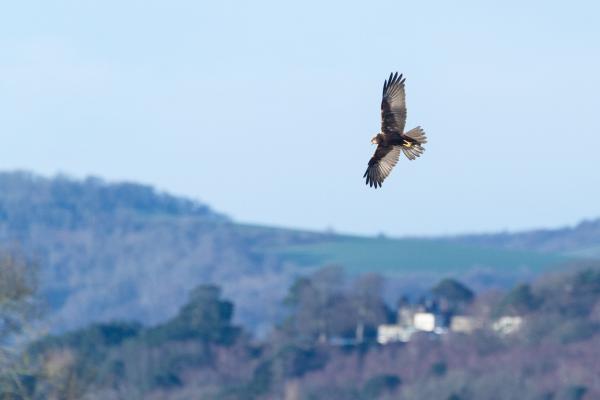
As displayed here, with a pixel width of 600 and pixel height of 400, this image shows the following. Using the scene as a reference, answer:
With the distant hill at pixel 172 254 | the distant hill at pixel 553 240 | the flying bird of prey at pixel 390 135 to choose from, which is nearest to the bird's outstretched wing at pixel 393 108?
the flying bird of prey at pixel 390 135

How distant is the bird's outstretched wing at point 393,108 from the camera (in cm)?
1739

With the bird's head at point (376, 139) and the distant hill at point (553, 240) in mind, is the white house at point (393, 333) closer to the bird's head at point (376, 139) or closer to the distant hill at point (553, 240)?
the distant hill at point (553, 240)

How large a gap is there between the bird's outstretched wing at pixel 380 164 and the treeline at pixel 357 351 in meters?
45.7

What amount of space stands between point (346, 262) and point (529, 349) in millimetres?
54198

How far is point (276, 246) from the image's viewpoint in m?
158

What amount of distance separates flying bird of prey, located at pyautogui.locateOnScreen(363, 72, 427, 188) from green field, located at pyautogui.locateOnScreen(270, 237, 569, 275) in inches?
4220

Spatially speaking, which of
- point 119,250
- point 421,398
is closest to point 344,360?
point 421,398

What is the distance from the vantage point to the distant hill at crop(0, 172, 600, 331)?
132875mm

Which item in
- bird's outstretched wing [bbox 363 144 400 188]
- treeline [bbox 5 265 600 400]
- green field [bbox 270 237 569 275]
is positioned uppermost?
green field [bbox 270 237 569 275]

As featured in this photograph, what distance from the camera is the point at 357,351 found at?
85.1 m

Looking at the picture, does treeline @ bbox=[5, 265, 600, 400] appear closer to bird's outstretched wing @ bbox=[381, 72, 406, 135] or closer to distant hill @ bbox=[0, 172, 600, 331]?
distant hill @ bbox=[0, 172, 600, 331]

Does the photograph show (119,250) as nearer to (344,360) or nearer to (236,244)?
(236,244)

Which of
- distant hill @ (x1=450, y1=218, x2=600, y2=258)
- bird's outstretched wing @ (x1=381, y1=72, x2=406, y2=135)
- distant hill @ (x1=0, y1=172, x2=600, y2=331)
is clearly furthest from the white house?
bird's outstretched wing @ (x1=381, y1=72, x2=406, y2=135)

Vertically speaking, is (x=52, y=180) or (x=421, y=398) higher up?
(x=52, y=180)
